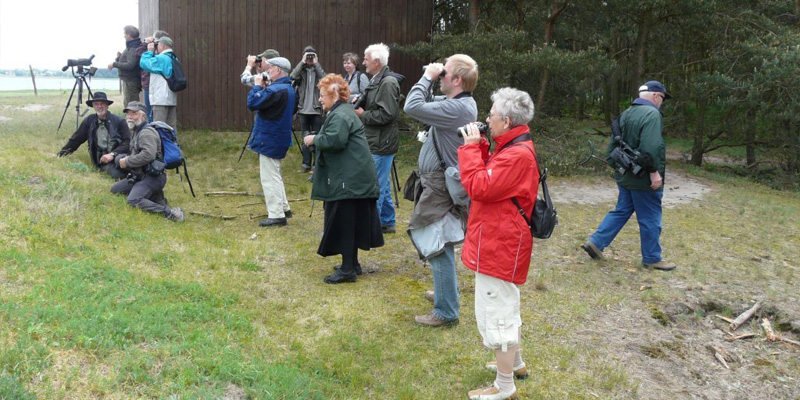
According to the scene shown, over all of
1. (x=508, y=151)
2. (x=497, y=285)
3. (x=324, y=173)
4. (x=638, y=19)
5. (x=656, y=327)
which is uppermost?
(x=638, y=19)

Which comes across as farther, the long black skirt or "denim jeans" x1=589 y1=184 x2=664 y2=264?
"denim jeans" x1=589 y1=184 x2=664 y2=264

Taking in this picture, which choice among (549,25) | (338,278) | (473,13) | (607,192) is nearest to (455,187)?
(338,278)

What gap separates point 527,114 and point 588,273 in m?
3.11

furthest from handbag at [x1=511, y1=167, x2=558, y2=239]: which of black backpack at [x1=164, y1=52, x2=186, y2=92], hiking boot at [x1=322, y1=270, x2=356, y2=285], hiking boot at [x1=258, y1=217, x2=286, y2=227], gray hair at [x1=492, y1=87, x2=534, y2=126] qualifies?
black backpack at [x1=164, y1=52, x2=186, y2=92]

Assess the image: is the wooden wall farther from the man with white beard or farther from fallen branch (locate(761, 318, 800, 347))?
fallen branch (locate(761, 318, 800, 347))

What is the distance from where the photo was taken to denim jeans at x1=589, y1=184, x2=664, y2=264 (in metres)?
5.94

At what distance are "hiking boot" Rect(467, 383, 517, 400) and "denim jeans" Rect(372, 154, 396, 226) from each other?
2.92 m

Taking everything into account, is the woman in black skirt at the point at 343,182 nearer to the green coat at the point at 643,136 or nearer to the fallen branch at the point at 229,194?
the green coat at the point at 643,136

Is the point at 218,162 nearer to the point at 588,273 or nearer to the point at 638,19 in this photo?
the point at 588,273

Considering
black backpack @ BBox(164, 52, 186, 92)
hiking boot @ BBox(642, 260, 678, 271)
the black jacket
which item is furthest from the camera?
black backpack @ BBox(164, 52, 186, 92)

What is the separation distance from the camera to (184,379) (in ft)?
10.9

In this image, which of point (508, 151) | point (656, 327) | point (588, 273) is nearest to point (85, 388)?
point (508, 151)

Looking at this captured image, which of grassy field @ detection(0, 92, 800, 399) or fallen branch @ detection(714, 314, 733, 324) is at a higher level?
grassy field @ detection(0, 92, 800, 399)

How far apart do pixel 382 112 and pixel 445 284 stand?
2338 mm
